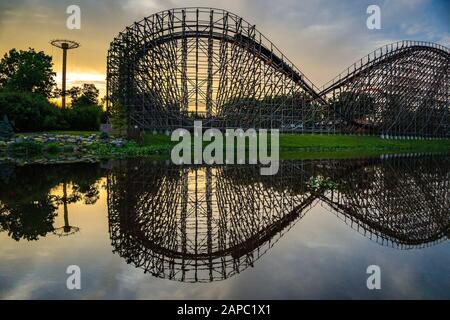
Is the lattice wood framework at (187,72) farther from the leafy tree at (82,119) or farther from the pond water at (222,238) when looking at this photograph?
the pond water at (222,238)

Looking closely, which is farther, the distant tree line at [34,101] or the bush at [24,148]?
the distant tree line at [34,101]

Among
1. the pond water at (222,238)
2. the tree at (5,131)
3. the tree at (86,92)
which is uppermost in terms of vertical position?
the tree at (86,92)

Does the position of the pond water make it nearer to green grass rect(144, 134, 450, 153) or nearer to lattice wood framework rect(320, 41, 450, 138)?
green grass rect(144, 134, 450, 153)

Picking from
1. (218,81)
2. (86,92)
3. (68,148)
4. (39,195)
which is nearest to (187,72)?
(218,81)

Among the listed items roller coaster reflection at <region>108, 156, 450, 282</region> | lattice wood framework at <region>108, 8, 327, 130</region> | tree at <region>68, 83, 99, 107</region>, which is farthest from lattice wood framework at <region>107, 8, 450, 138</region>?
tree at <region>68, 83, 99, 107</region>

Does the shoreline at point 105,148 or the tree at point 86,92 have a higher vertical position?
the tree at point 86,92

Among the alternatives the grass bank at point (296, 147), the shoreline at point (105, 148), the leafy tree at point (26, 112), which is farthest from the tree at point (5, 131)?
the leafy tree at point (26, 112)
